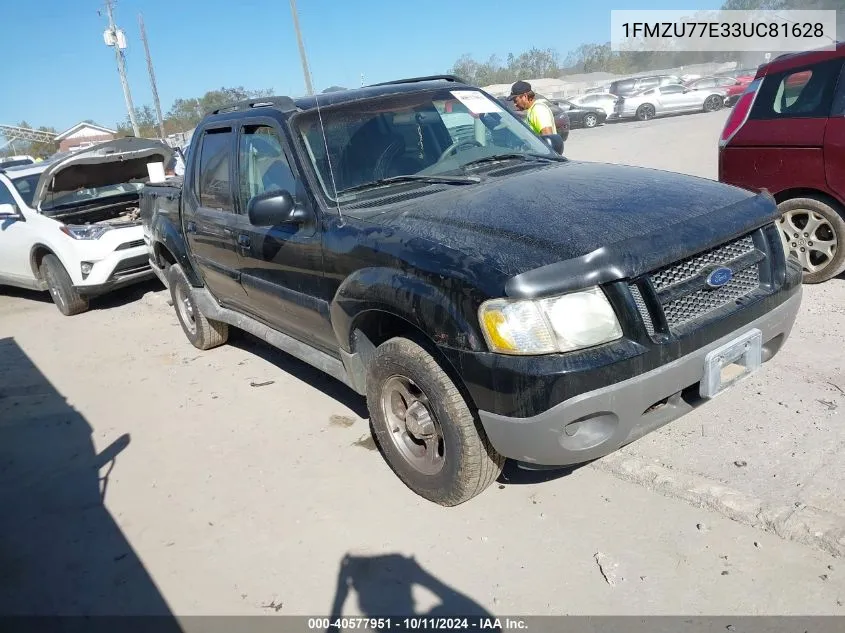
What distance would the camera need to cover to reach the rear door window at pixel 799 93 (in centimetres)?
486

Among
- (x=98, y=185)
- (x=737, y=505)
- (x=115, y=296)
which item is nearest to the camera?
(x=737, y=505)

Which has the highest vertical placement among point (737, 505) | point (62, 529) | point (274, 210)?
point (274, 210)

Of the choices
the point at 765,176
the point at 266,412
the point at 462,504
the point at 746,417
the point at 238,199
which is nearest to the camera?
the point at 462,504

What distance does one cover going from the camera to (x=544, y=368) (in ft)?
7.95

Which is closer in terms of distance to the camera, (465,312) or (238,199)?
(465,312)

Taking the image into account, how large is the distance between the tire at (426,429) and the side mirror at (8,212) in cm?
646

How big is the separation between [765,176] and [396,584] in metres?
4.29

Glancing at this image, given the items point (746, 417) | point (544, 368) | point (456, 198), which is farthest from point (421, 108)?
point (746, 417)

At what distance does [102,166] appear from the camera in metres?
8.02

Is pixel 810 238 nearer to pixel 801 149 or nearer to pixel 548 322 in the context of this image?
pixel 801 149

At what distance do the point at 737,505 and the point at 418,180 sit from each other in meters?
2.16

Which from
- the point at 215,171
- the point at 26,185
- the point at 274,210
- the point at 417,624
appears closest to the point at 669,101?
the point at 26,185

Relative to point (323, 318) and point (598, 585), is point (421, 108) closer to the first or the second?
point (323, 318)

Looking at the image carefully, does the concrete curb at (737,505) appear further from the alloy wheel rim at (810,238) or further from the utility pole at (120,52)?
the utility pole at (120,52)
